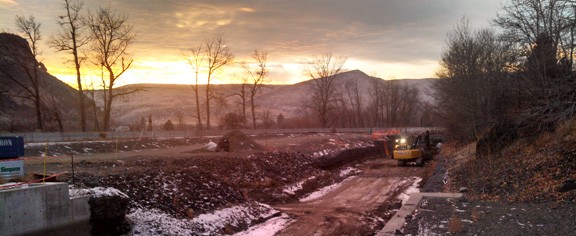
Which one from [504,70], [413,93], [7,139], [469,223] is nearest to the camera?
[7,139]

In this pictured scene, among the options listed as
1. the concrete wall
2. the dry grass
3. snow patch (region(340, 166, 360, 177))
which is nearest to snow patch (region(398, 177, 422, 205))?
the dry grass

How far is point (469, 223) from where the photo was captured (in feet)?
37.0

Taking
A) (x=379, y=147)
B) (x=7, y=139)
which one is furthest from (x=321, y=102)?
(x=7, y=139)

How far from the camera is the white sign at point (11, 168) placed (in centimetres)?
985

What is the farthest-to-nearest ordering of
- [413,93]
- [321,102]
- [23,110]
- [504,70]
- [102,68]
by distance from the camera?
[413,93], [321,102], [23,110], [102,68], [504,70]

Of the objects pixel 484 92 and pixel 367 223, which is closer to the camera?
pixel 367 223

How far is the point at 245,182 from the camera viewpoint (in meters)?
21.9

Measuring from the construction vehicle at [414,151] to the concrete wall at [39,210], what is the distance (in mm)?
28936

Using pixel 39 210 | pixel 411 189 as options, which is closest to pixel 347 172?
pixel 411 189

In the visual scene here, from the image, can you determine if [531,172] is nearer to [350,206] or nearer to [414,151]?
[350,206]

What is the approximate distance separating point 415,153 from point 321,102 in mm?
64589

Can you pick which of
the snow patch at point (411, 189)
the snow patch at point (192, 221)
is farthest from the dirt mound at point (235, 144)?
the snow patch at point (192, 221)

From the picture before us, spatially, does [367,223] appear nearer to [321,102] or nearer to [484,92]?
[484,92]

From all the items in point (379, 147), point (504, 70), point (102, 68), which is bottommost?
point (379, 147)
